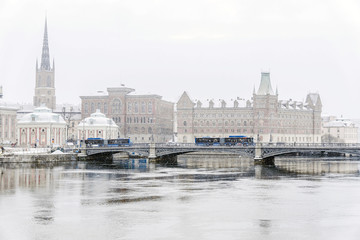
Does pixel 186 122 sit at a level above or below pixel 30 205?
above

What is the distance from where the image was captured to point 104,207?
51.9 meters

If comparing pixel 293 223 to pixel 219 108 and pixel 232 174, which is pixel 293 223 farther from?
pixel 219 108

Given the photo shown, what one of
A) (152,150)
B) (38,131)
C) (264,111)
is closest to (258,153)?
(152,150)

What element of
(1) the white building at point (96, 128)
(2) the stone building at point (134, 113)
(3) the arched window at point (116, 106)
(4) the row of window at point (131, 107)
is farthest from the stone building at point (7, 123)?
(3) the arched window at point (116, 106)

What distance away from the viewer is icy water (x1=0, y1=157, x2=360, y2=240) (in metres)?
41.3

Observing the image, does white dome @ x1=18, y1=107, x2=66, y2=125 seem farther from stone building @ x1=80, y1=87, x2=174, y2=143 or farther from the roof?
the roof

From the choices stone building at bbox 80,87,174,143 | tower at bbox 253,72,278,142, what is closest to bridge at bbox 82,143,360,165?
tower at bbox 253,72,278,142

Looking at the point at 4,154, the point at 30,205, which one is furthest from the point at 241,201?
the point at 4,154

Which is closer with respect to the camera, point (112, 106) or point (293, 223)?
point (293, 223)

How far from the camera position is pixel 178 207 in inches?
2053

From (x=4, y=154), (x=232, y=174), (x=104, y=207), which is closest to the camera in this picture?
(x=104, y=207)

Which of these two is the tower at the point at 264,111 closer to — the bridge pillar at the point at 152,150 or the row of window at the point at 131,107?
the row of window at the point at 131,107

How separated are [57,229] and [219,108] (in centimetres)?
15194

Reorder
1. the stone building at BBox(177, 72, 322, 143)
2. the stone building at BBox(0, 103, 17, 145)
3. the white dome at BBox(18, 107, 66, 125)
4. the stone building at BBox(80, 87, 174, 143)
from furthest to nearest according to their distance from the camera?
1. the stone building at BBox(80, 87, 174, 143)
2. the stone building at BBox(177, 72, 322, 143)
3. the stone building at BBox(0, 103, 17, 145)
4. the white dome at BBox(18, 107, 66, 125)
